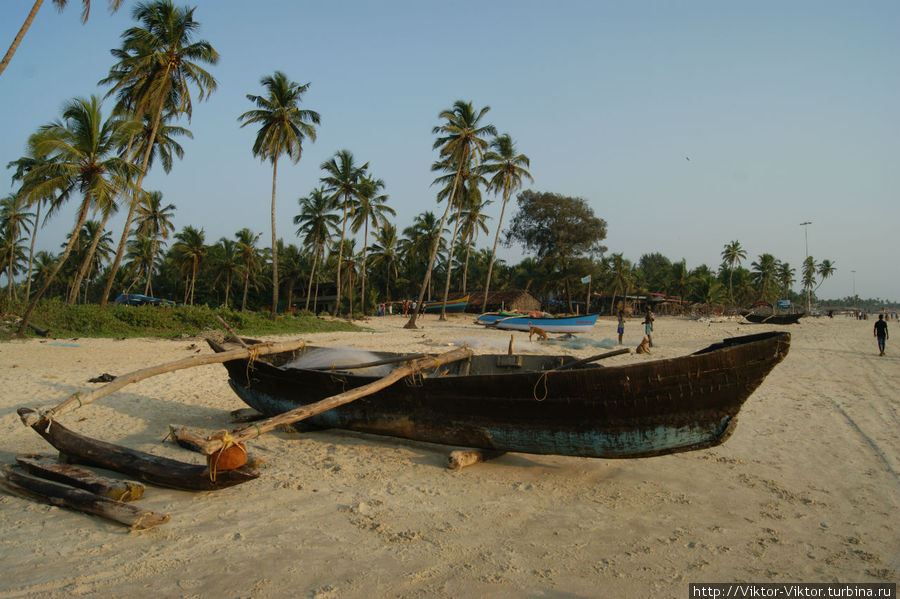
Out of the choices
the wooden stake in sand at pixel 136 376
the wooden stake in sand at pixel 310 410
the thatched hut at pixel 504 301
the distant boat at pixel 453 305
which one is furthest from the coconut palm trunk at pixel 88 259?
the thatched hut at pixel 504 301

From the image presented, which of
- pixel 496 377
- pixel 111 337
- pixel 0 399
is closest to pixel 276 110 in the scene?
pixel 111 337

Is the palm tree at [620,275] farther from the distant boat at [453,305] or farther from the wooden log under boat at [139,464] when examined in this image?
the wooden log under boat at [139,464]

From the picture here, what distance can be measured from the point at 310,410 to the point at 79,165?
1556cm

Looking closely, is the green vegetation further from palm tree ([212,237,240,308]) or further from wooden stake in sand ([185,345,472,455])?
palm tree ([212,237,240,308])

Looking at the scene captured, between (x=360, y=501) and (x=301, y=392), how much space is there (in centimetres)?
235

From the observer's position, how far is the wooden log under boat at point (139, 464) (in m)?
3.77

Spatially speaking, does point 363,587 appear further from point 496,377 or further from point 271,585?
point 496,377

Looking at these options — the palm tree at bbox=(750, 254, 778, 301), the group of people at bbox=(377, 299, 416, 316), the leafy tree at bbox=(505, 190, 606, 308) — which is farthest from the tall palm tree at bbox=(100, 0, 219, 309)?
the palm tree at bbox=(750, 254, 778, 301)

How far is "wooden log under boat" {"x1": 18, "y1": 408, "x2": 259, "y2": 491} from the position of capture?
3.77 meters

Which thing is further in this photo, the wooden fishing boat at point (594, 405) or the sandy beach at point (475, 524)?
the wooden fishing boat at point (594, 405)

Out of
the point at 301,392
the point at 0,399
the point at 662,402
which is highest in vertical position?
the point at 662,402

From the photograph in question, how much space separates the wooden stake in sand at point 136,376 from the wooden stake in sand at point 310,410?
1.32 m

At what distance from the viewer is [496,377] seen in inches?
182

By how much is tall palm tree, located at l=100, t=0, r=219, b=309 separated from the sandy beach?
50.1 ft
